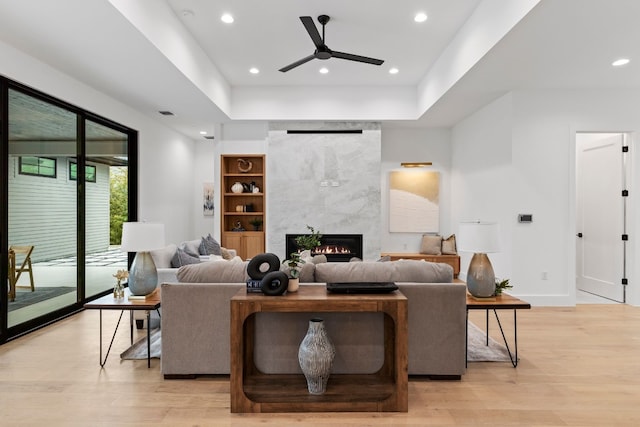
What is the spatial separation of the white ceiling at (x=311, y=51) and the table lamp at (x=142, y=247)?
5.51 feet

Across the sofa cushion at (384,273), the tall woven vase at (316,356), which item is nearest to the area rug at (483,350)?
the sofa cushion at (384,273)

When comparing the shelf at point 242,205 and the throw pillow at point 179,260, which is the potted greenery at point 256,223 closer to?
the shelf at point 242,205

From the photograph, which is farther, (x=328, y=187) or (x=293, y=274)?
(x=328, y=187)

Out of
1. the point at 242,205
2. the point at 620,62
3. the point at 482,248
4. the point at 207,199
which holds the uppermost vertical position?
the point at 620,62

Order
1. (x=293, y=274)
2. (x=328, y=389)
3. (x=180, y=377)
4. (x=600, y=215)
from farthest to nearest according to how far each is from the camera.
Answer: (x=600, y=215)
(x=180, y=377)
(x=293, y=274)
(x=328, y=389)

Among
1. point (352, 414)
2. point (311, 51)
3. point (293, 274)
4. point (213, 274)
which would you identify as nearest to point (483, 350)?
point (352, 414)

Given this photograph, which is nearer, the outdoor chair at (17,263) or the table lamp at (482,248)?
the table lamp at (482,248)

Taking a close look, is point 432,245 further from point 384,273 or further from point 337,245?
point 384,273

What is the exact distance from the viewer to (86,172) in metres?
5.09

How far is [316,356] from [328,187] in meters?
4.71

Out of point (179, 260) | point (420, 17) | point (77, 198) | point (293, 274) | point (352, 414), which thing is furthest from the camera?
point (77, 198)

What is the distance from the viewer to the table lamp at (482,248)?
313cm

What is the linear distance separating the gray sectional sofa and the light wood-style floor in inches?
6.2

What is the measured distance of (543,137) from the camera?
5.21m
